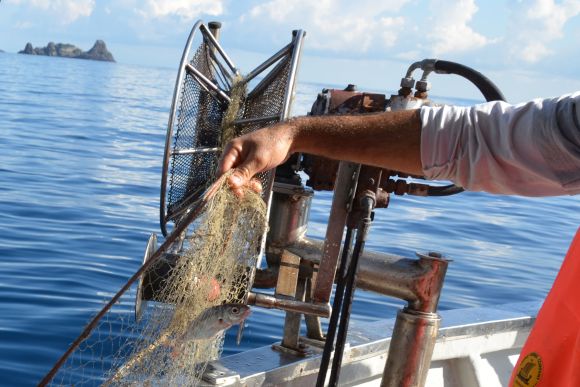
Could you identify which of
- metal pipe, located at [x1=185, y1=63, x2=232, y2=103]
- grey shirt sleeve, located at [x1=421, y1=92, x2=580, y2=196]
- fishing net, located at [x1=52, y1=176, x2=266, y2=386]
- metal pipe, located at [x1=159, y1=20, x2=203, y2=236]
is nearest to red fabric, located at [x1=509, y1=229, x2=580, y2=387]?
grey shirt sleeve, located at [x1=421, y1=92, x2=580, y2=196]

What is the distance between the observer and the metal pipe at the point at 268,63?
3063 mm

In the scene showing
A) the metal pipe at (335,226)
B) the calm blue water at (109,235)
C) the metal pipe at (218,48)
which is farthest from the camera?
the calm blue water at (109,235)

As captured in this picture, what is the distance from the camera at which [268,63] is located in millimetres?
3215

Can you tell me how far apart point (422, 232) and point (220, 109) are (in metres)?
6.60

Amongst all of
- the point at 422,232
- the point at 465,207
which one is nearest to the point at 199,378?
the point at 422,232

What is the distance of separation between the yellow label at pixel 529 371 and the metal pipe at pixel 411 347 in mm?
937

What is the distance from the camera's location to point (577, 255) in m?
1.91

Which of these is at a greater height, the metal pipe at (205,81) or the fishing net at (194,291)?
the metal pipe at (205,81)

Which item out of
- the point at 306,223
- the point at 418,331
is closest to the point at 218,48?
the point at 306,223

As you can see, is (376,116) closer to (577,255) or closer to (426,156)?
(426,156)

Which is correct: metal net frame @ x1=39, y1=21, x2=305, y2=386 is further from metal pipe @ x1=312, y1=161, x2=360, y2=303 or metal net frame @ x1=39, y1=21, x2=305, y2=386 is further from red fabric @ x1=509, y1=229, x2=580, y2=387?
red fabric @ x1=509, y1=229, x2=580, y2=387

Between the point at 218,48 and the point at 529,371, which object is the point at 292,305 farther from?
the point at 218,48

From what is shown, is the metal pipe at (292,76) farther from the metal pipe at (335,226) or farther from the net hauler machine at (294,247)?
the metal pipe at (335,226)

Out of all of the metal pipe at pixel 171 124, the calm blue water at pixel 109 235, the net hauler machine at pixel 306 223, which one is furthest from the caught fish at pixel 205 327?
the calm blue water at pixel 109 235
